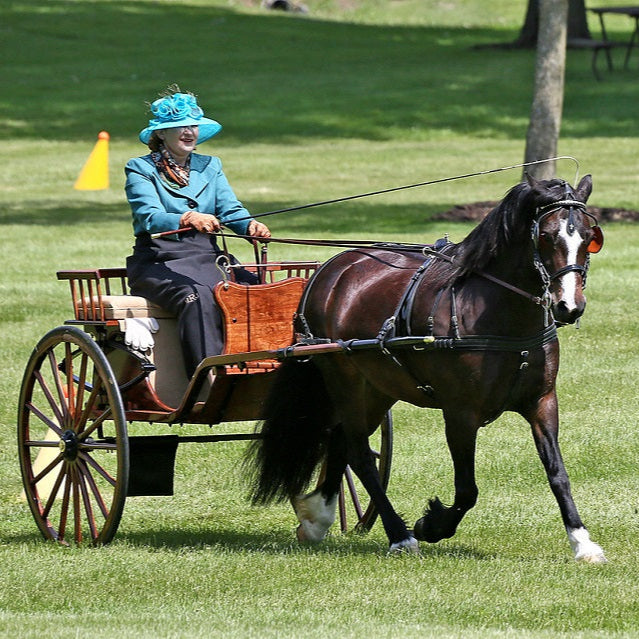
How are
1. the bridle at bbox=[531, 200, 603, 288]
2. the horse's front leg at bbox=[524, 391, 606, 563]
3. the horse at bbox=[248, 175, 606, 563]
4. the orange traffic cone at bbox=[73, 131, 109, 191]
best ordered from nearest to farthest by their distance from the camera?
the bridle at bbox=[531, 200, 603, 288] → the horse at bbox=[248, 175, 606, 563] → the horse's front leg at bbox=[524, 391, 606, 563] → the orange traffic cone at bbox=[73, 131, 109, 191]

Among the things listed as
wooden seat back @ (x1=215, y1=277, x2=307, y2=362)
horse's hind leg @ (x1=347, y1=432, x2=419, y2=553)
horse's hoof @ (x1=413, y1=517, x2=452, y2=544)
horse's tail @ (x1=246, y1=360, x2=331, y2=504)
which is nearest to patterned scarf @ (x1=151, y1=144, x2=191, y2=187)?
wooden seat back @ (x1=215, y1=277, x2=307, y2=362)

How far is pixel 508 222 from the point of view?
6.48 meters

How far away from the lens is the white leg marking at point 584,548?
655 cm

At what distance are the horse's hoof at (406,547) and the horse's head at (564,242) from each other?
4.57ft

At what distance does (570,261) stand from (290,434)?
6.86ft

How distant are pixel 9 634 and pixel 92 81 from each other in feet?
104

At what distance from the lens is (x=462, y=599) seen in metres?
5.96

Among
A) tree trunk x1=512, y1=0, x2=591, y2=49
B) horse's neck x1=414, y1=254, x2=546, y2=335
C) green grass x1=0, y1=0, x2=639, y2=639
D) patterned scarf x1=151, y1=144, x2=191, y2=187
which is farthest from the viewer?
tree trunk x1=512, y1=0, x2=591, y2=49

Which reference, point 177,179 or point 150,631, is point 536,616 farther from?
point 177,179

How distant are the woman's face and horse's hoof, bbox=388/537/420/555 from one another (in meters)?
2.52

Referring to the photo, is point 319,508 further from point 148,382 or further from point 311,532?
point 148,382

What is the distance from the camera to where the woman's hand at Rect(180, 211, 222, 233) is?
24.5 ft

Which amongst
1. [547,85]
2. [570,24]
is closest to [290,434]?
[547,85]

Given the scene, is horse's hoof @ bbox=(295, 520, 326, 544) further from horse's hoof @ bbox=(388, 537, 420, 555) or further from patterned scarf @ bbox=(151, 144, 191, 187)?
patterned scarf @ bbox=(151, 144, 191, 187)
